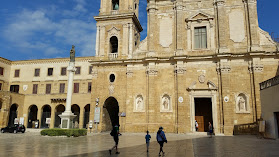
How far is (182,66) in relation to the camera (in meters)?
24.0

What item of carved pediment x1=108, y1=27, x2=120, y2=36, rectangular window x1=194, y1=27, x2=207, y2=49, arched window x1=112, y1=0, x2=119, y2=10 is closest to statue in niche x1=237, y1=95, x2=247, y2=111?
rectangular window x1=194, y1=27, x2=207, y2=49

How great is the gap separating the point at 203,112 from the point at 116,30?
1358cm

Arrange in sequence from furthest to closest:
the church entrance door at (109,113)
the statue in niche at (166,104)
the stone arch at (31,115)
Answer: the stone arch at (31,115)
the church entrance door at (109,113)
the statue in niche at (166,104)

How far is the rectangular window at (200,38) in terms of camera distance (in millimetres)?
24922

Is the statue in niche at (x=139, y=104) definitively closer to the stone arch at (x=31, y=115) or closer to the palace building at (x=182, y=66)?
the palace building at (x=182, y=66)

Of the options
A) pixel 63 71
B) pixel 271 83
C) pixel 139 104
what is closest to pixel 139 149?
pixel 271 83

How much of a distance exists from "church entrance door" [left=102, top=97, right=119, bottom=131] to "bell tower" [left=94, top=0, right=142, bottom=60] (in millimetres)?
5165

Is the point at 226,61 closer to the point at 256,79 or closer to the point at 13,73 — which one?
the point at 256,79

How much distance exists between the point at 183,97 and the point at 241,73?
6251 mm

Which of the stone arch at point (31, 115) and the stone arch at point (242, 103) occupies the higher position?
the stone arch at point (242, 103)

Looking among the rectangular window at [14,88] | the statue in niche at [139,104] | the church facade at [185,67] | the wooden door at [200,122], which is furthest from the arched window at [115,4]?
the rectangular window at [14,88]

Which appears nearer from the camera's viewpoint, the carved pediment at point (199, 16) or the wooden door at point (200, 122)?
the wooden door at point (200, 122)

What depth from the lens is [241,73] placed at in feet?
75.5

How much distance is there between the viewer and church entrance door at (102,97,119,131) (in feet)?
86.0
